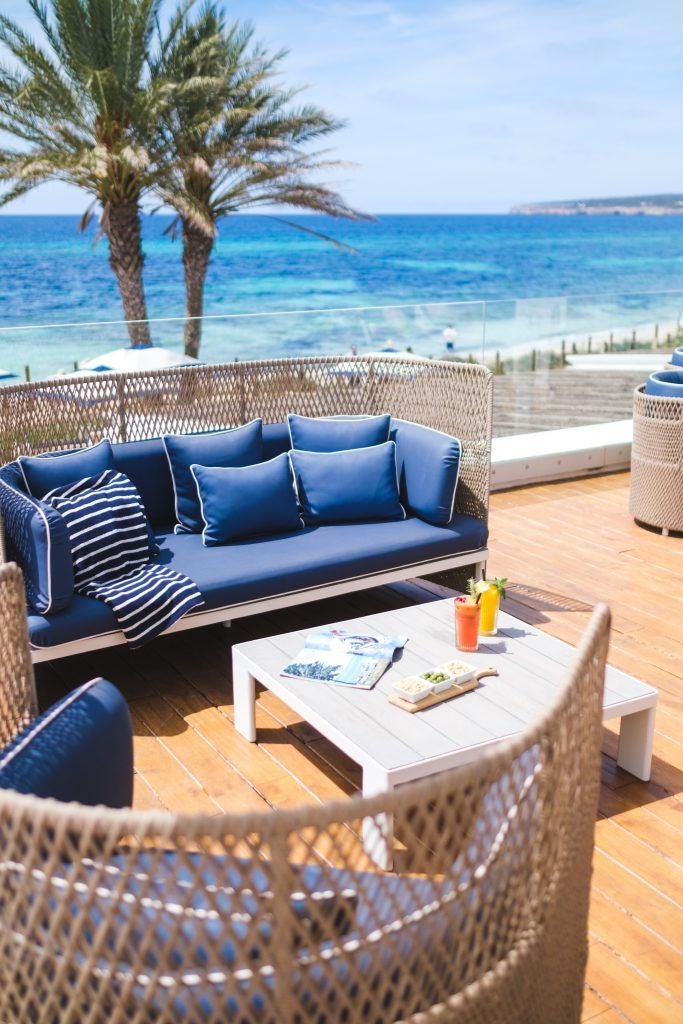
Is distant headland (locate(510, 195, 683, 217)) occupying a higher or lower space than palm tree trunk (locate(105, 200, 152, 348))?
higher

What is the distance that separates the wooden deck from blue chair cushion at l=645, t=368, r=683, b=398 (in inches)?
28.9

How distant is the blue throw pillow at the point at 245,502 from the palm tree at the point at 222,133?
7.26 m

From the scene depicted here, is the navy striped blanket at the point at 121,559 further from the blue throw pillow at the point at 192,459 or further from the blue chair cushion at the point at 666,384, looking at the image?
the blue chair cushion at the point at 666,384

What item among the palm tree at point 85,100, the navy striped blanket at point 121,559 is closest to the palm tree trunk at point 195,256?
the palm tree at point 85,100

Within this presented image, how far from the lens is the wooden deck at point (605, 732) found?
8.11 feet

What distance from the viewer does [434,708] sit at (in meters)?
2.97

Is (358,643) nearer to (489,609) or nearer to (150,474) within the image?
(489,609)

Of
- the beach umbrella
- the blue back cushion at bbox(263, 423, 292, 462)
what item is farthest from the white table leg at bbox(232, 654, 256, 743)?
the beach umbrella

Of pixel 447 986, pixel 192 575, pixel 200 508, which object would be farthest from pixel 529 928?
pixel 200 508

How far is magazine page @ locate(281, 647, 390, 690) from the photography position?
123 inches

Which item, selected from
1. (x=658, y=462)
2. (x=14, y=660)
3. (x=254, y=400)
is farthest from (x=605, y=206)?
(x=14, y=660)

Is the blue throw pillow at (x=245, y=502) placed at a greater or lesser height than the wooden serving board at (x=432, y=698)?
greater

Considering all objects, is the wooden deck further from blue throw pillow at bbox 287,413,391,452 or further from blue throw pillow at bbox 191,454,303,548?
blue throw pillow at bbox 287,413,391,452

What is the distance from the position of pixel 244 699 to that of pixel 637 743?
123cm
